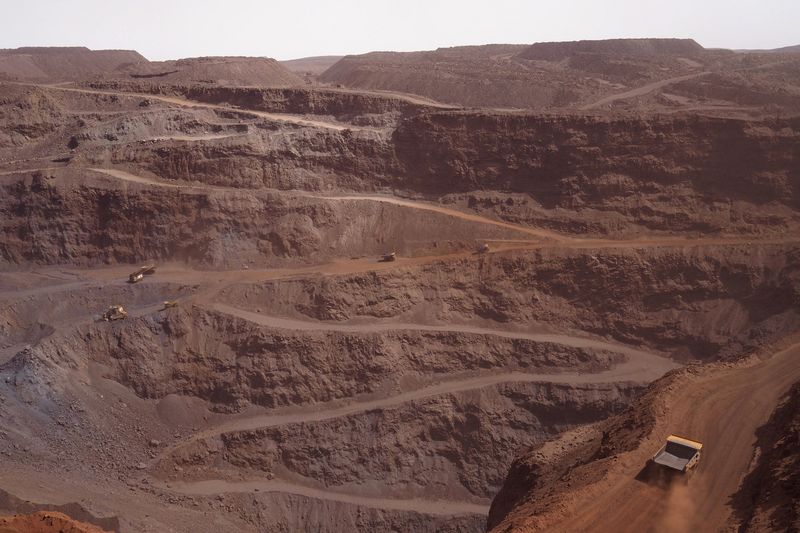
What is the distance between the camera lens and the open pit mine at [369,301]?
26719mm

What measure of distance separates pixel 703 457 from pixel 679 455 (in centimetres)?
139

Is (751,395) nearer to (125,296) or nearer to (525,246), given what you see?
(525,246)

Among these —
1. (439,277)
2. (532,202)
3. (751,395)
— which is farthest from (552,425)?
Answer: (532,202)

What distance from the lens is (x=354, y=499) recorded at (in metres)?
28.8

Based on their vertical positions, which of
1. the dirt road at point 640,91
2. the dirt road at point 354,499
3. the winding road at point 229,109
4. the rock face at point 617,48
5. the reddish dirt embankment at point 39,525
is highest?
the rock face at point 617,48

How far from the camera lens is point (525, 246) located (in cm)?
3725

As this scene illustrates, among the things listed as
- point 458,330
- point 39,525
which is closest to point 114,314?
point 458,330

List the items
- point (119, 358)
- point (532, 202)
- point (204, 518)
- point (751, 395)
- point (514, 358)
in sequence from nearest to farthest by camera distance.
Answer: point (751, 395) → point (204, 518) → point (119, 358) → point (514, 358) → point (532, 202)

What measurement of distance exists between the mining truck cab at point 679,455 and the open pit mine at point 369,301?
0.91m

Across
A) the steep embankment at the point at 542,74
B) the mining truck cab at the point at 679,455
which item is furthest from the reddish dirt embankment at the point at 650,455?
the steep embankment at the point at 542,74

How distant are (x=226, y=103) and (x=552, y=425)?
31379mm

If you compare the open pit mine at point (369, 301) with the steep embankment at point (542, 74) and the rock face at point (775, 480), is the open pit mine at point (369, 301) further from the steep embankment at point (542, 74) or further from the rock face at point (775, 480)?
the steep embankment at point (542, 74)

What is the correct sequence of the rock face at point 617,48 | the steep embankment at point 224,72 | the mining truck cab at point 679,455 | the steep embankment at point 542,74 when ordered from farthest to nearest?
the rock face at point 617,48 < the steep embankment at point 542,74 < the steep embankment at point 224,72 < the mining truck cab at point 679,455

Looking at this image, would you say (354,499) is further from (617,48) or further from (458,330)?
(617,48)
